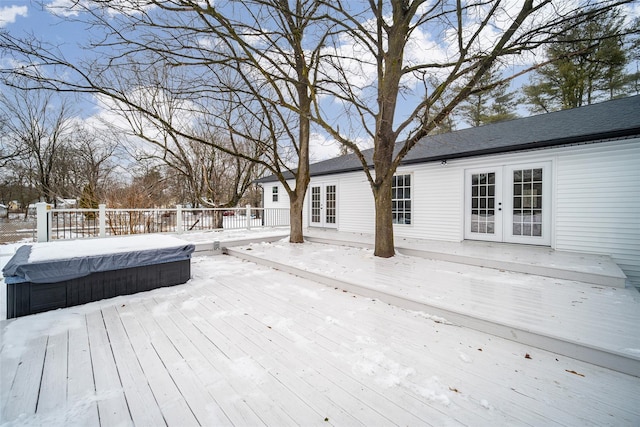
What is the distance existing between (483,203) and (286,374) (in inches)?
247

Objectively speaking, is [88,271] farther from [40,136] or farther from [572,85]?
[572,85]

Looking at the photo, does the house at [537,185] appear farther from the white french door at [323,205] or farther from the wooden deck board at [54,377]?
the wooden deck board at [54,377]

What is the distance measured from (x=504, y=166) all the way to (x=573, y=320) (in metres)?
4.45

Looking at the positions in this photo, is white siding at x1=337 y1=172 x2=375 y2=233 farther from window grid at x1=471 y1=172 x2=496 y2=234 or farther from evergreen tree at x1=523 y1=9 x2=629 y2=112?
evergreen tree at x1=523 y1=9 x2=629 y2=112

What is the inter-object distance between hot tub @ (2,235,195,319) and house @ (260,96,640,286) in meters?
5.98

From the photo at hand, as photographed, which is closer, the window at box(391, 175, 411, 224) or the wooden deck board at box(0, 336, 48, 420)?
the wooden deck board at box(0, 336, 48, 420)

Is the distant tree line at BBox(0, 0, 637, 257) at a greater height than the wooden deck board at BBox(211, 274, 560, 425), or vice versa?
the distant tree line at BBox(0, 0, 637, 257)

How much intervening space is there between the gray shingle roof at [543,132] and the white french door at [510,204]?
1.84 ft

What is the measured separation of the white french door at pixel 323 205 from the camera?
30.9ft

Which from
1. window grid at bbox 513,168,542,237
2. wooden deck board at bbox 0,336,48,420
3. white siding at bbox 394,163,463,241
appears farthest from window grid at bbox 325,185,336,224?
wooden deck board at bbox 0,336,48,420

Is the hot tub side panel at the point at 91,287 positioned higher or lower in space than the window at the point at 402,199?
lower

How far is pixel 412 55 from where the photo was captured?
212 inches

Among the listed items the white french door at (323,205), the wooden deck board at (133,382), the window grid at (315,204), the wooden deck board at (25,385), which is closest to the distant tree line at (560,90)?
the white french door at (323,205)

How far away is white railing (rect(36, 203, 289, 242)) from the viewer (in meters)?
5.84
